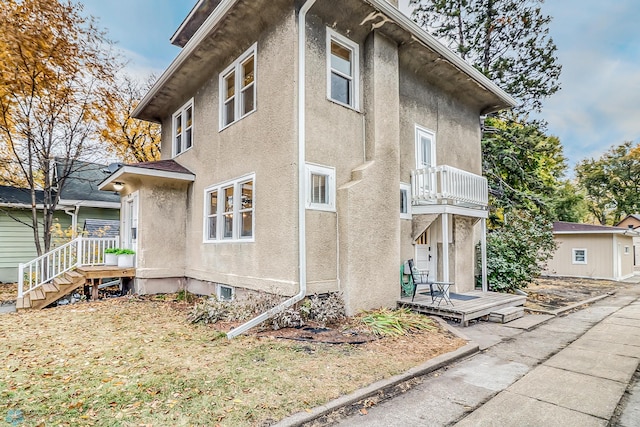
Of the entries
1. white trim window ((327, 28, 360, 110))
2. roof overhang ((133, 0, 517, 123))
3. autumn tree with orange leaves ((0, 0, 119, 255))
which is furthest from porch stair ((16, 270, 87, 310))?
white trim window ((327, 28, 360, 110))

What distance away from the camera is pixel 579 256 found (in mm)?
19375

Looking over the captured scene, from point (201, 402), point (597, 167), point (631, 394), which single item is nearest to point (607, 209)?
point (597, 167)

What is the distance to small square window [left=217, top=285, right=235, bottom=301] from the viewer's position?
8389mm

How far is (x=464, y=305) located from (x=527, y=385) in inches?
139

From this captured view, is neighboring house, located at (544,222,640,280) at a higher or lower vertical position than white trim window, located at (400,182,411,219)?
lower

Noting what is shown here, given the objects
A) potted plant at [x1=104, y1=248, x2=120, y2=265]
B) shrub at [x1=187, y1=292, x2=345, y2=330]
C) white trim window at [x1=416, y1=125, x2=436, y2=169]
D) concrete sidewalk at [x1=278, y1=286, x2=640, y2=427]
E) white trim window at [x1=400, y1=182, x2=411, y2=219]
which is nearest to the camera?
concrete sidewalk at [x1=278, y1=286, x2=640, y2=427]

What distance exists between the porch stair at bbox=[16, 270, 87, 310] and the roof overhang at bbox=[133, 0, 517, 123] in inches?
237

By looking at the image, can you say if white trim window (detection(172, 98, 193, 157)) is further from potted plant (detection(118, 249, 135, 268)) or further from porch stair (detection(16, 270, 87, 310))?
porch stair (detection(16, 270, 87, 310))

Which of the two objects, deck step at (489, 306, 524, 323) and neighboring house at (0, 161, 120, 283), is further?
neighboring house at (0, 161, 120, 283)

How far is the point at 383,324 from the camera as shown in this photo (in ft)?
20.6

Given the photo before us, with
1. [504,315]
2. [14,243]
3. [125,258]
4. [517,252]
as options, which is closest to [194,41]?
[125,258]

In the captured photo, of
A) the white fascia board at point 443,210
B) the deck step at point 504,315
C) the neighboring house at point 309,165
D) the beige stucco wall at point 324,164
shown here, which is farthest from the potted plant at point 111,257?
the deck step at point 504,315

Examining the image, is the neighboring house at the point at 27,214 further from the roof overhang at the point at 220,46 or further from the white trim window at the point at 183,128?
the roof overhang at the point at 220,46

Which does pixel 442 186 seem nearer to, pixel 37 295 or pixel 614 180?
pixel 37 295
